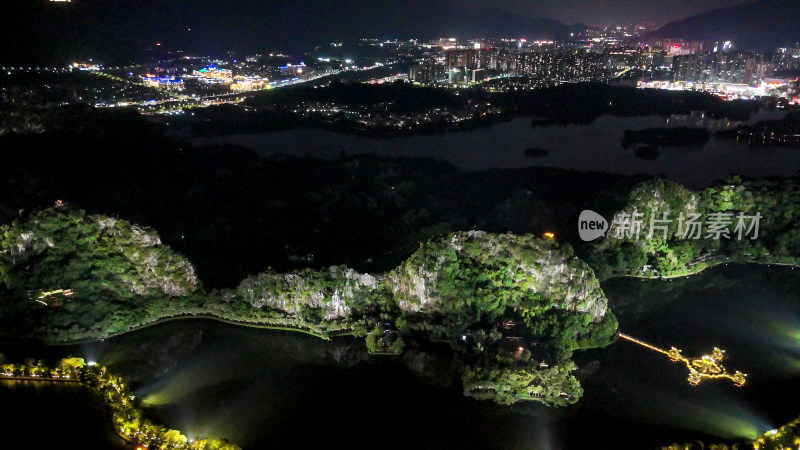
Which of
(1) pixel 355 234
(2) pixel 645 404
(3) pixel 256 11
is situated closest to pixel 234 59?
(3) pixel 256 11

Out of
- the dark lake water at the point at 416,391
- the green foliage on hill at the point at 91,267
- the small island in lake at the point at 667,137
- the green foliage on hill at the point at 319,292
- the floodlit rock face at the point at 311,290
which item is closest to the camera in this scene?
the dark lake water at the point at 416,391

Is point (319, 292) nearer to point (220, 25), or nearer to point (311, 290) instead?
point (311, 290)

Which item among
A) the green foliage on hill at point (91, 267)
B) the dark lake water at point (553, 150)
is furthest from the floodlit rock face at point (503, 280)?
the dark lake water at point (553, 150)

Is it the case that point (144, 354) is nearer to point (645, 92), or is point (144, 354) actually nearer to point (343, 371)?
point (343, 371)

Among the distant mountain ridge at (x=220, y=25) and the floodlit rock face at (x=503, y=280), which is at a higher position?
the distant mountain ridge at (x=220, y=25)

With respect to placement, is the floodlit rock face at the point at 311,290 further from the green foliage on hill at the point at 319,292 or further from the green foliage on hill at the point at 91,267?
the green foliage on hill at the point at 91,267

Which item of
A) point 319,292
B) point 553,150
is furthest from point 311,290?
point 553,150
